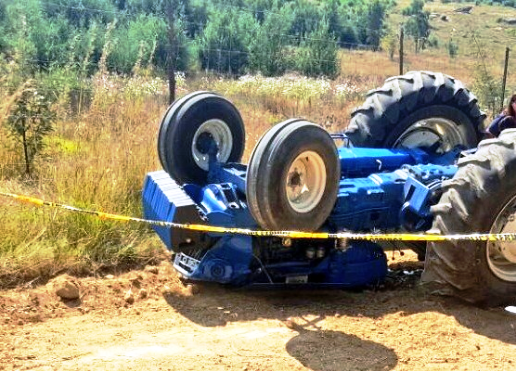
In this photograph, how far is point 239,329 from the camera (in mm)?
5230

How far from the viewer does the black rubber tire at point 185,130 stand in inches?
247

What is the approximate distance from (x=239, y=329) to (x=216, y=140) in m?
2.04

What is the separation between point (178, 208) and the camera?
18.1ft

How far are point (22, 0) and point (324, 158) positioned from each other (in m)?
14.9

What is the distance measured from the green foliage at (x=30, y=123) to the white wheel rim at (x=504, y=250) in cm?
502

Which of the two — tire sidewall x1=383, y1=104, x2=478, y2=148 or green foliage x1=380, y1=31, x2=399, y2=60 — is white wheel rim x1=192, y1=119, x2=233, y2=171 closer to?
tire sidewall x1=383, y1=104, x2=478, y2=148

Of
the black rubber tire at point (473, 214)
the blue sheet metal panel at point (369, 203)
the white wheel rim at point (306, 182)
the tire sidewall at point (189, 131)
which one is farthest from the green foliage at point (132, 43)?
the black rubber tire at point (473, 214)

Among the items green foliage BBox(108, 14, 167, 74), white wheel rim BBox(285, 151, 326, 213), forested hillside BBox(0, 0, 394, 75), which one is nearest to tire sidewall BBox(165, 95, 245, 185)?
white wheel rim BBox(285, 151, 326, 213)

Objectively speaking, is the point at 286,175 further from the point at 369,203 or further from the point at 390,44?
the point at 390,44

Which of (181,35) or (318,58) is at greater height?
(181,35)

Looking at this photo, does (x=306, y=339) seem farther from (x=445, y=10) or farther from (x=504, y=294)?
(x=445, y=10)

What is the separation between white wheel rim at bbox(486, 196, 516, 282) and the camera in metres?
5.56

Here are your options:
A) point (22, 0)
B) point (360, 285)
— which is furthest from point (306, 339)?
point (22, 0)

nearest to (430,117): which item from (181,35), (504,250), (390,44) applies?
(504,250)
